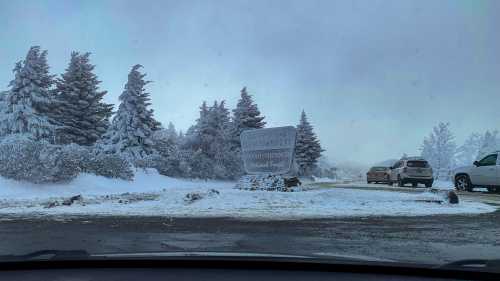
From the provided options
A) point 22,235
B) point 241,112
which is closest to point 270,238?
point 22,235

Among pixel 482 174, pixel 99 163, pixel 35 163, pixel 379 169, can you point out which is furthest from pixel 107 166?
pixel 379 169

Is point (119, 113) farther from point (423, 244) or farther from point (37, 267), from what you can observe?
point (37, 267)

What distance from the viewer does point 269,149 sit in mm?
23562

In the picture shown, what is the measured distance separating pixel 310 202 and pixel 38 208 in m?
8.08

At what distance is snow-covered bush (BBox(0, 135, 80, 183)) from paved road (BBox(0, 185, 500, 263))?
1065 cm

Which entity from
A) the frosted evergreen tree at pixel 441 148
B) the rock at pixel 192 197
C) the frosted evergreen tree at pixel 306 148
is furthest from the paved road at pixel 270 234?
the frosted evergreen tree at pixel 441 148

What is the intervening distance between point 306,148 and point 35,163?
48.3m

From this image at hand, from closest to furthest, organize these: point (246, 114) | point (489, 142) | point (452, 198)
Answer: point (452, 198)
point (246, 114)
point (489, 142)

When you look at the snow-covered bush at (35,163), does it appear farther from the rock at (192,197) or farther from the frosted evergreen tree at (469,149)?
the frosted evergreen tree at (469,149)

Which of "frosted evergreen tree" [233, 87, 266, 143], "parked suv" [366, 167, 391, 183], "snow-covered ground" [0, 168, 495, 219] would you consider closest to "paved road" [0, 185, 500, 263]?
"snow-covered ground" [0, 168, 495, 219]

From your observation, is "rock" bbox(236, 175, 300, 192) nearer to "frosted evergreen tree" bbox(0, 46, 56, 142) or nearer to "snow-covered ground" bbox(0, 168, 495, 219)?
"snow-covered ground" bbox(0, 168, 495, 219)

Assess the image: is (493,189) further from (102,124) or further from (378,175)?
(102,124)

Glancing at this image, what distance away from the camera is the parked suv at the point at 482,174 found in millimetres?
22031

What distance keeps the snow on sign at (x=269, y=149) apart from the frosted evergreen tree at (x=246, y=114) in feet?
96.9
